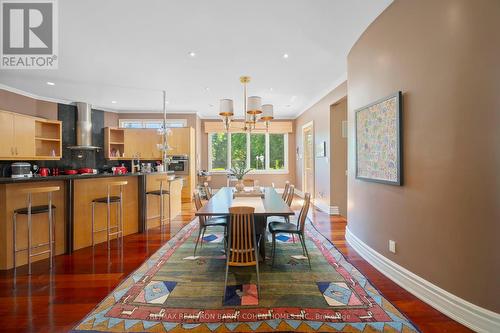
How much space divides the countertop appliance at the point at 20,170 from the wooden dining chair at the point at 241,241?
17.2ft

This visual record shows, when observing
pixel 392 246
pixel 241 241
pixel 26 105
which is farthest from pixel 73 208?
pixel 392 246

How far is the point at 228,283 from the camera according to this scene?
2.59 meters

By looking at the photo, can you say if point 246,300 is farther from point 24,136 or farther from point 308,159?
point 24,136

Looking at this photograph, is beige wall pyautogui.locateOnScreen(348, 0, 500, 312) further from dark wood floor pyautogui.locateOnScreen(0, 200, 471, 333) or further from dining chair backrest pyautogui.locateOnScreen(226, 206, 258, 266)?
dining chair backrest pyautogui.locateOnScreen(226, 206, 258, 266)

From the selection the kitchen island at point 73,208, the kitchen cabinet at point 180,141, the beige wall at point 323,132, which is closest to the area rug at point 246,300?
the kitchen island at point 73,208

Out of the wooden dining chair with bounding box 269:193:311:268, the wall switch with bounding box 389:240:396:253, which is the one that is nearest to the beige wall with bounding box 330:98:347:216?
the wooden dining chair with bounding box 269:193:311:268

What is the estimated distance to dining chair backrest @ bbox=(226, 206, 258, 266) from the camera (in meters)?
2.37

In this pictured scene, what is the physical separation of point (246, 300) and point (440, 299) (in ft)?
5.41

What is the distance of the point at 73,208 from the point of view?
361 centimetres

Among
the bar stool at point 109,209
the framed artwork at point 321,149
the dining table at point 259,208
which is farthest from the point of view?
the framed artwork at point 321,149

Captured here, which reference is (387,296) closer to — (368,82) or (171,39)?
(368,82)

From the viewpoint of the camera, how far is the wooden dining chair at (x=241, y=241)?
2.37 meters

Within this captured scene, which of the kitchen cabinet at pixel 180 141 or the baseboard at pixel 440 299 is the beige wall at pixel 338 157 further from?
the kitchen cabinet at pixel 180 141

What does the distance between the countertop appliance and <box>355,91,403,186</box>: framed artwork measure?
6406 millimetres
